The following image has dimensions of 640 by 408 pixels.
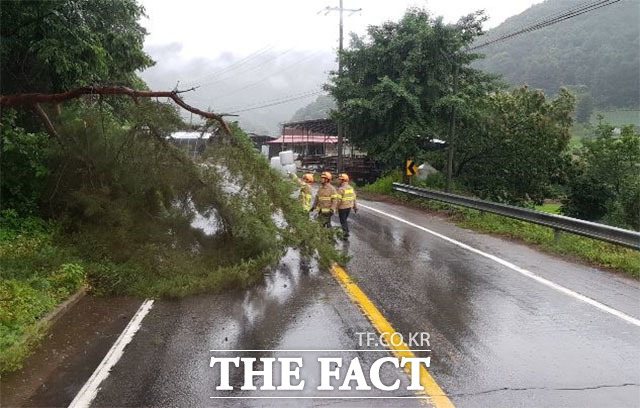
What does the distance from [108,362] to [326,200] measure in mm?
6787

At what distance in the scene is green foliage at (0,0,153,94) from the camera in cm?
957

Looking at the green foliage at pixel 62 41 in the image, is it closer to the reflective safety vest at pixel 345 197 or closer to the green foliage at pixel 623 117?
the reflective safety vest at pixel 345 197

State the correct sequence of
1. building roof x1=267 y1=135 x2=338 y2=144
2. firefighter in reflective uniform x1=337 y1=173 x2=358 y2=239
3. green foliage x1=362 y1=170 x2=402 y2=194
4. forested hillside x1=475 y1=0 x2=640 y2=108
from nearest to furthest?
1. firefighter in reflective uniform x1=337 y1=173 x2=358 y2=239
2. green foliage x1=362 y1=170 x2=402 y2=194
3. building roof x1=267 y1=135 x2=338 y2=144
4. forested hillside x1=475 y1=0 x2=640 y2=108

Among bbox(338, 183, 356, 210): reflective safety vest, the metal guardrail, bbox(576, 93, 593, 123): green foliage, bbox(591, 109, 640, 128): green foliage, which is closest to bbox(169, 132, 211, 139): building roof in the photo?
bbox(338, 183, 356, 210): reflective safety vest

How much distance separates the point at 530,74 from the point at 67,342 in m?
78.2

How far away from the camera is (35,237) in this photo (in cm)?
921

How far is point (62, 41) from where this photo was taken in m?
9.91

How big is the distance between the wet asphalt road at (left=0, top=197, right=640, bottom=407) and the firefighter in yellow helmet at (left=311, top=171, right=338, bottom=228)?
2.25 metres

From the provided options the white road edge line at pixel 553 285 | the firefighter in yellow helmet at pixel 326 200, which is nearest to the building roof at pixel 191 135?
the firefighter in yellow helmet at pixel 326 200

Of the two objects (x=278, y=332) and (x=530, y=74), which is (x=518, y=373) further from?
(x=530, y=74)

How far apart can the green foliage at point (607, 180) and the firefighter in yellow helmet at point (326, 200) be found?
798 inches

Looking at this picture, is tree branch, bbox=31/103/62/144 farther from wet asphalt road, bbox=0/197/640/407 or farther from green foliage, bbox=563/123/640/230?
green foliage, bbox=563/123/640/230

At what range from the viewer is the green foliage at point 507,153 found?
24312 millimetres

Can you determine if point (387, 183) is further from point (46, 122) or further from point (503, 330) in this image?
point (503, 330)
